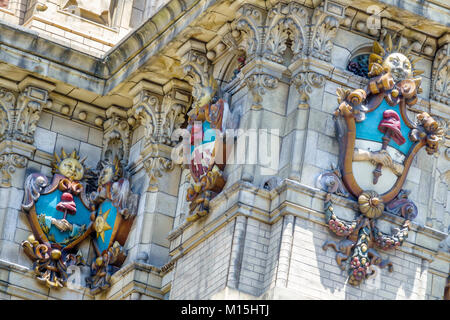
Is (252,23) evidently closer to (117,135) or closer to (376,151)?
(376,151)

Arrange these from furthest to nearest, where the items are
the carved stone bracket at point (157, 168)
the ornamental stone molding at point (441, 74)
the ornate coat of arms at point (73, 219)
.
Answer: the ornate coat of arms at point (73, 219), the carved stone bracket at point (157, 168), the ornamental stone molding at point (441, 74)

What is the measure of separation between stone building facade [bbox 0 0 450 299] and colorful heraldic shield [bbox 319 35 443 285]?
0.60ft

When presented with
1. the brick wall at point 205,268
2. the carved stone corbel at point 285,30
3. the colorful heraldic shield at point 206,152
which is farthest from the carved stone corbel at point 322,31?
the brick wall at point 205,268

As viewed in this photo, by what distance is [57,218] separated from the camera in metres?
38.3

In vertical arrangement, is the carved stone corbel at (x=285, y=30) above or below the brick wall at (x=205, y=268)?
above

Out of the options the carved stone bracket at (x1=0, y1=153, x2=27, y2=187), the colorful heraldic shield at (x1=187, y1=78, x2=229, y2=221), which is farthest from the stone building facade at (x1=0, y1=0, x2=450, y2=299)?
the colorful heraldic shield at (x1=187, y1=78, x2=229, y2=221)

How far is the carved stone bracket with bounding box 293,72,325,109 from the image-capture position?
112 ft

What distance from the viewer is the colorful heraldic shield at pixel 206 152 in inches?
1358

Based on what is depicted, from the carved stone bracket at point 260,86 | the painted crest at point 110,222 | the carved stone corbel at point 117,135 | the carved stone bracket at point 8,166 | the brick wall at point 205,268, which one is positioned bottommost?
the brick wall at point 205,268

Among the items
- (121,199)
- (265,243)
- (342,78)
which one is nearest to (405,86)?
(342,78)

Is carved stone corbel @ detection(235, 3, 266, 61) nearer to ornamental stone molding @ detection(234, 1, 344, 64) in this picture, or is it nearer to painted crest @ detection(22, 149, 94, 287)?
ornamental stone molding @ detection(234, 1, 344, 64)

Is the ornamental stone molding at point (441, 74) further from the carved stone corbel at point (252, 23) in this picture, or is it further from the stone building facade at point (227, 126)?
the carved stone corbel at point (252, 23)

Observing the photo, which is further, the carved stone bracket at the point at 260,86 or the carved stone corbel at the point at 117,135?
the carved stone corbel at the point at 117,135

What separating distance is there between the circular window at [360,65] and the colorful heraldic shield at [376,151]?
305 mm
